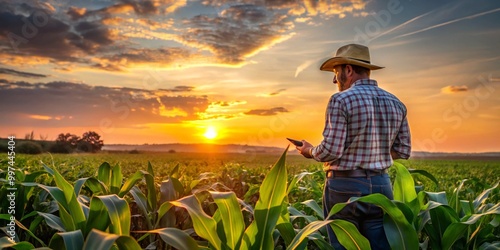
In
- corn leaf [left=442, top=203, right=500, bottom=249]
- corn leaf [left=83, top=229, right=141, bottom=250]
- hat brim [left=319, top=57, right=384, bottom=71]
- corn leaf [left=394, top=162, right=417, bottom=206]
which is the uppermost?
hat brim [left=319, top=57, right=384, bottom=71]

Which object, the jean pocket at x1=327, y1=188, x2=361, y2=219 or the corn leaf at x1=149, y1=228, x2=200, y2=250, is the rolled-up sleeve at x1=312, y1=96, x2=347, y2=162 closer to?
the jean pocket at x1=327, y1=188, x2=361, y2=219

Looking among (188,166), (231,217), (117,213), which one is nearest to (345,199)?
(231,217)

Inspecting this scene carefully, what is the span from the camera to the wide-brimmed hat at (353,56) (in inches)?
172

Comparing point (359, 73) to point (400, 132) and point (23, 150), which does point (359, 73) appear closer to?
point (400, 132)

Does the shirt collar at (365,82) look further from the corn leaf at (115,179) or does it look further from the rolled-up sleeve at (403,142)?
the corn leaf at (115,179)

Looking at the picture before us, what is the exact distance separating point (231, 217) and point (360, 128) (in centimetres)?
167

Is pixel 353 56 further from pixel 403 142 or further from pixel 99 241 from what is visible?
pixel 99 241

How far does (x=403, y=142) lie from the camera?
4652mm

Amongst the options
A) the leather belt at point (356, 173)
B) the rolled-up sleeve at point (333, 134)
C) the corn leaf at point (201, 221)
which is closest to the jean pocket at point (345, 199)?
the leather belt at point (356, 173)

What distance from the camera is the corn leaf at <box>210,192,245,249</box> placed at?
2.98 metres

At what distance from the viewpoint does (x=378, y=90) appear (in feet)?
14.2

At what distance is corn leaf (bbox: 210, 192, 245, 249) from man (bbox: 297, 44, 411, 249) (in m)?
1.30

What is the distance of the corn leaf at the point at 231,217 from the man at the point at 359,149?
1.30 m

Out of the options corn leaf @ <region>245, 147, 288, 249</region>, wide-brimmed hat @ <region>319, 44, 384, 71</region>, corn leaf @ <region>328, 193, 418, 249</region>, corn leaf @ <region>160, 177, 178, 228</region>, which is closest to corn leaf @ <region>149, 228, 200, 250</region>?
corn leaf @ <region>245, 147, 288, 249</region>
